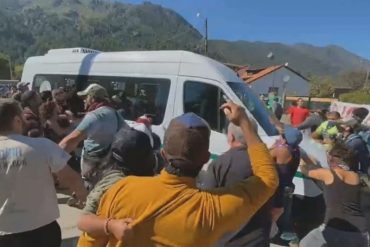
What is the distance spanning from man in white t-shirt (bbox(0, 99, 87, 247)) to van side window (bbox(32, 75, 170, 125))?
5.28 m

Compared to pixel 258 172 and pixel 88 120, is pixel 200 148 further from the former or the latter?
pixel 88 120

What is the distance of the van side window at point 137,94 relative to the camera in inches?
337

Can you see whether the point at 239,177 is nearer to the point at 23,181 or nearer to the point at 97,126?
the point at 23,181

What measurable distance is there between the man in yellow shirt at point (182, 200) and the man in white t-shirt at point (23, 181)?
3.79ft

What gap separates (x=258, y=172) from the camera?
210 centimetres

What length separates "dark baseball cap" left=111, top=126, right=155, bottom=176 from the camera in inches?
90.7

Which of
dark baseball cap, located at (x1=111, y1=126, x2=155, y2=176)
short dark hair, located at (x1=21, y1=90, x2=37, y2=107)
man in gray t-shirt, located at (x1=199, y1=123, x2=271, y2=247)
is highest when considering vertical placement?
dark baseball cap, located at (x1=111, y1=126, x2=155, y2=176)

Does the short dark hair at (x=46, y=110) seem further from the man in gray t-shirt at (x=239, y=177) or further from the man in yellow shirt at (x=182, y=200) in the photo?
the man in yellow shirt at (x=182, y=200)

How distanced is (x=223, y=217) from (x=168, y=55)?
680 cm

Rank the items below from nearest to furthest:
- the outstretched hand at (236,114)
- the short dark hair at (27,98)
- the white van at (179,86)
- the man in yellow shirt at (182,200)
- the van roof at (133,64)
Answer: the man in yellow shirt at (182,200) < the outstretched hand at (236,114) < the short dark hair at (27,98) < the white van at (179,86) < the van roof at (133,64)

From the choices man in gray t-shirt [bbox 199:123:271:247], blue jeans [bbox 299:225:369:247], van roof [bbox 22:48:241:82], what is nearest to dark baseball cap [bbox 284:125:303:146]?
blue jeans [bbox 299:225:369:247]

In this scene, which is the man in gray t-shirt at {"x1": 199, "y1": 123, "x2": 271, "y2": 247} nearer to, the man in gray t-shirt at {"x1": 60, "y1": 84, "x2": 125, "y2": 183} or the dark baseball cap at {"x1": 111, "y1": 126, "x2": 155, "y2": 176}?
the dark baseball cap at {"x1": 111, "y1": 126, "x2": 155, "y2": 176}

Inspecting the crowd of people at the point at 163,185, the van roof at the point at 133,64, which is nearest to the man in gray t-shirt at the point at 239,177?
the crowd of people at the point at 163,185

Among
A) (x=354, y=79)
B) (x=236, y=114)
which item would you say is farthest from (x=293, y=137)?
(x=354, y=79)
